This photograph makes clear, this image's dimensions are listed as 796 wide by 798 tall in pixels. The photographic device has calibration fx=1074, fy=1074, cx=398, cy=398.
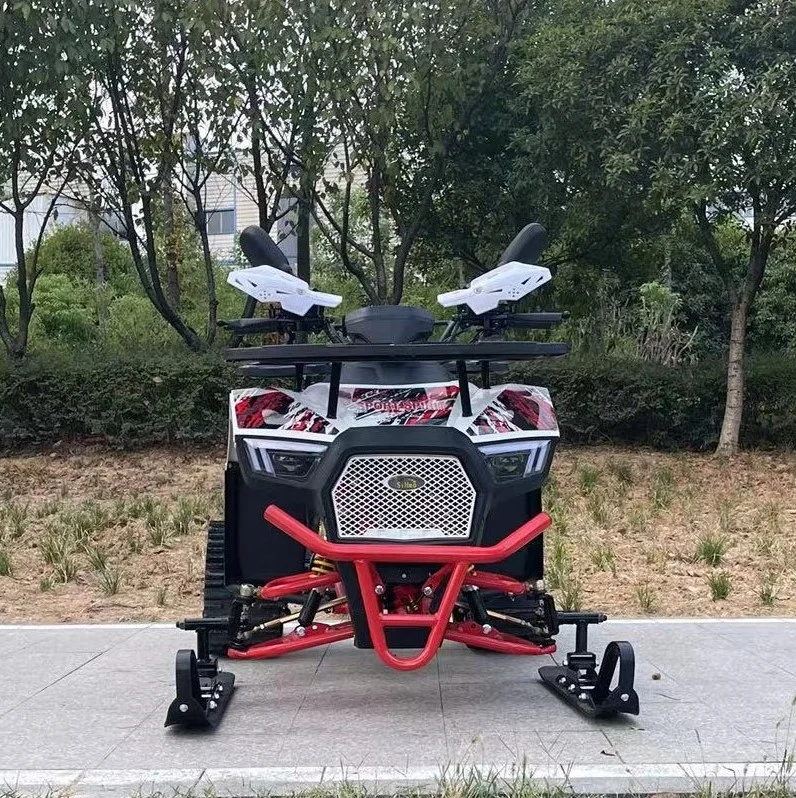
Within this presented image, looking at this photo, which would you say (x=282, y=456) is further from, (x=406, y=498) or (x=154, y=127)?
(x=154, y=127)

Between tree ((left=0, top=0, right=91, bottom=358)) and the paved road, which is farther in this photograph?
tree ((left=0, top=0, right=91, bottom=358))

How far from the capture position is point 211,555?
209 inches

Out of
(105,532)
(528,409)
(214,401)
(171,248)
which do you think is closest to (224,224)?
(171,248)

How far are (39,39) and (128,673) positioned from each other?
7383mm

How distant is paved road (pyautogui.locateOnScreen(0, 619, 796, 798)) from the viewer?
137 inches

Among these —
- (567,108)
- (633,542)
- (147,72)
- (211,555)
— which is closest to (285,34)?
(147,72)

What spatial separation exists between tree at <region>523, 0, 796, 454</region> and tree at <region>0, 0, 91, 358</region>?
513cm

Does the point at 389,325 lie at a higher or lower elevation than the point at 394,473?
higher

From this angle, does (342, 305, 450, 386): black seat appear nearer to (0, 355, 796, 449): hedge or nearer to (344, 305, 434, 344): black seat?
(344, 305, 434, 344): black seat

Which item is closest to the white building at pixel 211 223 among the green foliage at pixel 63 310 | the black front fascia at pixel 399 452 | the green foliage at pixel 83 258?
the green foliage at pixel 83 258

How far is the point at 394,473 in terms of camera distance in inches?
155

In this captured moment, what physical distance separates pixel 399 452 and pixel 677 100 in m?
8.43

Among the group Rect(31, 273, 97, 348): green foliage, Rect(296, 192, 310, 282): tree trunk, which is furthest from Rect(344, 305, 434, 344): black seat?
Rect(31, 273, 97, 348): green foliage

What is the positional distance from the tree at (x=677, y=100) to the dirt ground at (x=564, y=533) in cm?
299
